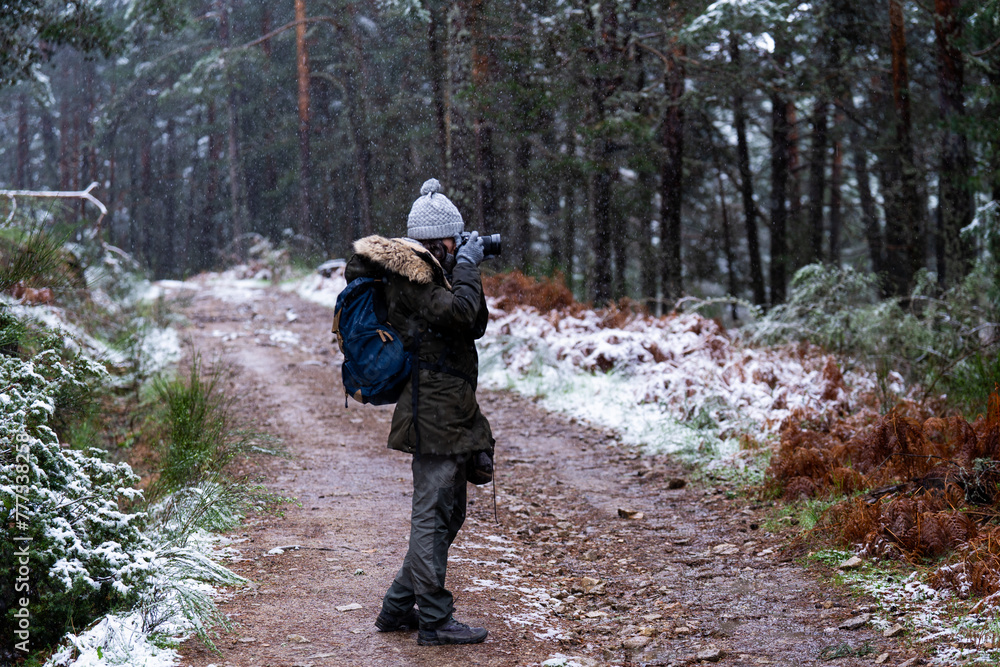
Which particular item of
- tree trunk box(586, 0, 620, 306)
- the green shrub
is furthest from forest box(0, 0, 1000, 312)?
the green shrub

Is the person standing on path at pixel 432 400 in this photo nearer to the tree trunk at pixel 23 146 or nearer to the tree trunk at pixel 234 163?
the tree trunk at pixel 234 163

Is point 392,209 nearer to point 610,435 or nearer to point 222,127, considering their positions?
point 222,127

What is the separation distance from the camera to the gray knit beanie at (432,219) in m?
3.97

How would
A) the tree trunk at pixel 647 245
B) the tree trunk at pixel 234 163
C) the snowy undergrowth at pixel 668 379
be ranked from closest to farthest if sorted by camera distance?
the snowy undergrowth at pixel 668 379, the tree trunk at pixel 647 245, the tree trunk at pixel 234 163

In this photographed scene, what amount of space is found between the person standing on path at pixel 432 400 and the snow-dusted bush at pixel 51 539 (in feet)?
4.42

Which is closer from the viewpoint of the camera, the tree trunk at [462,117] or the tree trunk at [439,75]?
the tree trunk at [462,117]

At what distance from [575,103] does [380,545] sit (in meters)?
12.9

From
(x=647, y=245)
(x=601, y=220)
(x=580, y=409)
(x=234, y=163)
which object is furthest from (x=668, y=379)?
(x=234, y=163)

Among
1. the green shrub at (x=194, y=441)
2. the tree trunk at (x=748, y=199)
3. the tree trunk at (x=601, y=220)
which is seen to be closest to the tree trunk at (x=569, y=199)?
the tree trunk at (x=601, y=220)

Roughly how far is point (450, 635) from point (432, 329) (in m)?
1.50

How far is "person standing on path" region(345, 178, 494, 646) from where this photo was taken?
148 inches

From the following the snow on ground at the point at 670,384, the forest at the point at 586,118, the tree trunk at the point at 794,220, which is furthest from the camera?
the tree trunk at the point at 794,220

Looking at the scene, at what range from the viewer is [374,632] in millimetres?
3959

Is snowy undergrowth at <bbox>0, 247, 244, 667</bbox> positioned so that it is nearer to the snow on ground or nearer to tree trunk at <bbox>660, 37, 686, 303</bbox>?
the snow on ground
